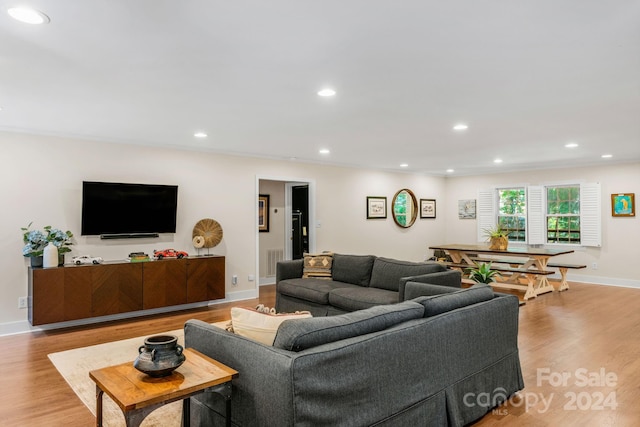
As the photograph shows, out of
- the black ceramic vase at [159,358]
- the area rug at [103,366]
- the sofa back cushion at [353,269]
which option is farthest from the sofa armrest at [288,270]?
the black ceramic vase at [159,358]

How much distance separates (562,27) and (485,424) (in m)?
2.36

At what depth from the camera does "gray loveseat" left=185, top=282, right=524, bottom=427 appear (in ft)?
5.65

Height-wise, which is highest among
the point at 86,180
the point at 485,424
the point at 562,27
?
the point at 562,27

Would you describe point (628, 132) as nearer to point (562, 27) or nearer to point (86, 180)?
point (562, 27)

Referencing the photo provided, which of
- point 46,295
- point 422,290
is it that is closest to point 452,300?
point 422,290

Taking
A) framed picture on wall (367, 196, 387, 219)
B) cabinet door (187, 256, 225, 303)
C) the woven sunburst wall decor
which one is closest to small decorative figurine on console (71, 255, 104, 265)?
cabinet door (187, 256, 225, 303)

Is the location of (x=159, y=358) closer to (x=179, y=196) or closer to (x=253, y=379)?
(x=253, y=379)

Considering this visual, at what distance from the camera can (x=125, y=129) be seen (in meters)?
4.72

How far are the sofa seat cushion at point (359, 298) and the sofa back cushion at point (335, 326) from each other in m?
1.76

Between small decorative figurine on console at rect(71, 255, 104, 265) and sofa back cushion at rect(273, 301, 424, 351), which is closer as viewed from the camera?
sofa back cushion at rect(273, 301, 424, 351)

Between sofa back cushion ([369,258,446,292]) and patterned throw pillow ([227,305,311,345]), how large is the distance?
2.48 meters

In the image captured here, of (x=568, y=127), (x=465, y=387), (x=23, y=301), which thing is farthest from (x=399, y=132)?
(x=23, y=301)

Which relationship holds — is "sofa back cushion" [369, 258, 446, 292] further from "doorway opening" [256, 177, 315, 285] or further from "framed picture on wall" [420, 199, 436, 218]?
"framed picture on wall" [420, 199, 436, 218]

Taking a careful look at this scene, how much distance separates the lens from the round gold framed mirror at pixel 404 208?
8898mm
